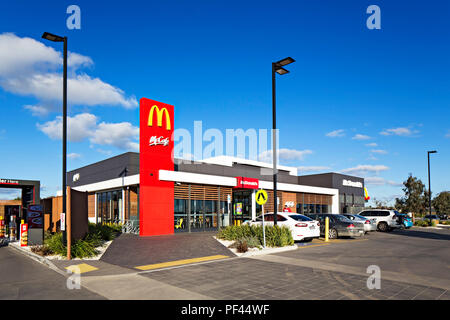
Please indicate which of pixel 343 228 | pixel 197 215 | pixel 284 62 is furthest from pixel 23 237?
pixel 343 228

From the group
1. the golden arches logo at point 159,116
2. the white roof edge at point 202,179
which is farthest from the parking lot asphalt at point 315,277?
the golden arches logo at point 159,116

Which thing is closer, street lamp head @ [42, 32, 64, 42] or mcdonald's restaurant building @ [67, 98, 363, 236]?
street lamp head @ [42, 32, 64, 42]

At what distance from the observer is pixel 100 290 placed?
26.2 ft

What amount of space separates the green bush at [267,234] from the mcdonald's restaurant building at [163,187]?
632 centimetres

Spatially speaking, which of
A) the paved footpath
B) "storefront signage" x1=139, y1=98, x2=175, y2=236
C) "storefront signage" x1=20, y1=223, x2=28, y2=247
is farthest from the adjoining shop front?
the paved footpath

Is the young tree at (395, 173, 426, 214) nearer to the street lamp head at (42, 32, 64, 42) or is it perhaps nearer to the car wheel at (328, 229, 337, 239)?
the car wheel at (328, 229, 337, 239)

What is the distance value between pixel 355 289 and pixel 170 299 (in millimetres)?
4001

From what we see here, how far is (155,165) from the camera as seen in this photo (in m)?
22.3

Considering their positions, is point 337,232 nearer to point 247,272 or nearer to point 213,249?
point 213,249

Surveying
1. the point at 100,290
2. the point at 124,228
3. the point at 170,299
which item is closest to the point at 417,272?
the point at 170,299

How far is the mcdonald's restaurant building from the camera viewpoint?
21969 mm

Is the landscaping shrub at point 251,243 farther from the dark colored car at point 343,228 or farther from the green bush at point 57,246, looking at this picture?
the dark colored car at point 343,228

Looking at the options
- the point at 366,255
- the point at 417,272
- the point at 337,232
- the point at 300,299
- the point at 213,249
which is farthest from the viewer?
the point at 337,232

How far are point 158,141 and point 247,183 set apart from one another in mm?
9621
